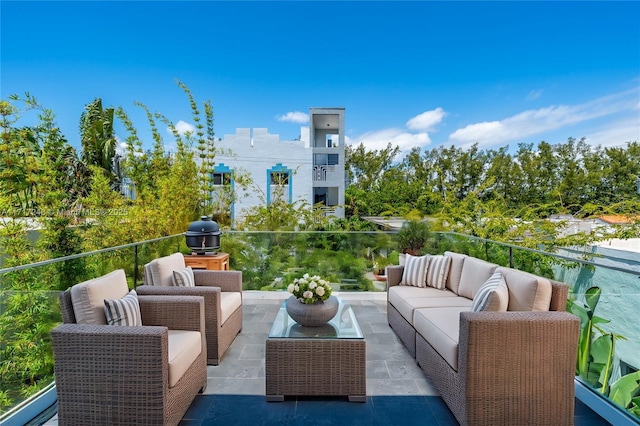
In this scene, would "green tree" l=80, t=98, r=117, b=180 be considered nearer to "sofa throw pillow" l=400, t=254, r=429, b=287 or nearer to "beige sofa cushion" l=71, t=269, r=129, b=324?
"beige sofa cushion" l=71, t=269, r=129, b=324

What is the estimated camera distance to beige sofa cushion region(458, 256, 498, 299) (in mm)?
3224

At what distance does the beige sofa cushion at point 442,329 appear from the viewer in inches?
91.0

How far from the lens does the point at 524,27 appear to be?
28.5ft

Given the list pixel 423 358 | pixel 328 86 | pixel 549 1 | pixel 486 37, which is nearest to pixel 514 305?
pixel 423 358

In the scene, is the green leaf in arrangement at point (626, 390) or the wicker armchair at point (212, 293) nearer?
the green leaf in arrangement at point (626, 390)

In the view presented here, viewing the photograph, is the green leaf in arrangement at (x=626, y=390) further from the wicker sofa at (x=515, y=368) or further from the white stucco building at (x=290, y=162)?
the white stucco building at (x=290, y=162)

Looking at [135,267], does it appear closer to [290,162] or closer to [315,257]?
[315,257]

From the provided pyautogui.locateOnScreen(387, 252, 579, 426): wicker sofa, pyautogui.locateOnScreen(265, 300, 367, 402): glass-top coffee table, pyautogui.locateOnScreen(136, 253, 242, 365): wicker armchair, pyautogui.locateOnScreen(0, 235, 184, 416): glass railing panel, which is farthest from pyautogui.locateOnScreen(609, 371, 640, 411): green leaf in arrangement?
pyautogui.locateOnScreen(0, 235, 184, 416): glass railing panel

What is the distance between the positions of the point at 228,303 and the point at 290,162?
11.0 metres

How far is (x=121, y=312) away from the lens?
2.23 metres

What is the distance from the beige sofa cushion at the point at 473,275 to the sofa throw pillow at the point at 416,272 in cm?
47

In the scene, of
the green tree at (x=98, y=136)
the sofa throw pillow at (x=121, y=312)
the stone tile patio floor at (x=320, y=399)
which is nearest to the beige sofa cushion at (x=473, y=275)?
the stone tile patio floor at (x=320, y=399)

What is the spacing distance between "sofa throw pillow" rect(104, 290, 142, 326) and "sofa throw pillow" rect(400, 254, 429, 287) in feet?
9.34

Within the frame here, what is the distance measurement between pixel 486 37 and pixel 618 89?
6.44 m
